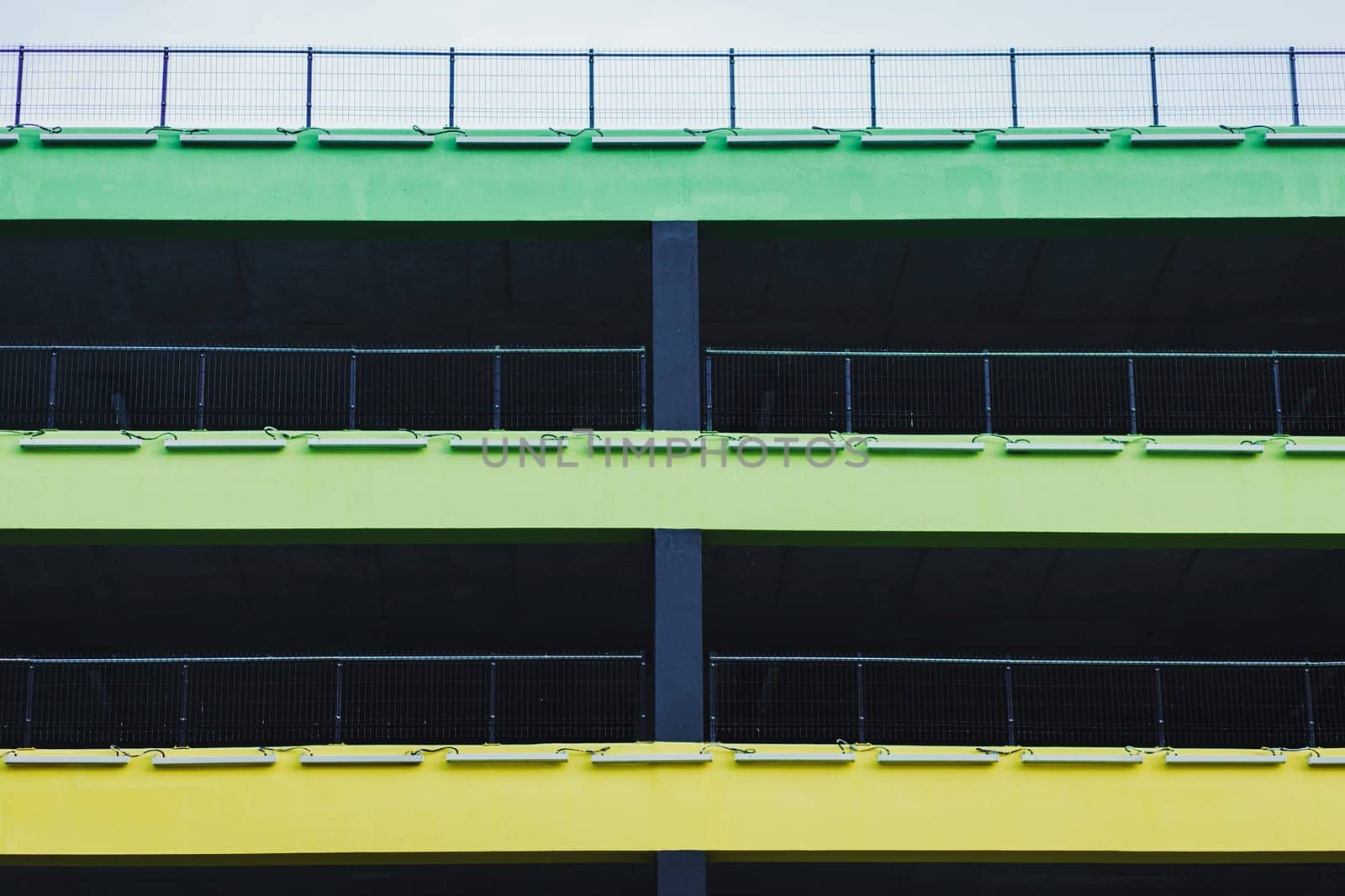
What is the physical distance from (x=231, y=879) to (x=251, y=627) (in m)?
3.96

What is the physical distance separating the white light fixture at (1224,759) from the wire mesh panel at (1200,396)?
753 centimetres

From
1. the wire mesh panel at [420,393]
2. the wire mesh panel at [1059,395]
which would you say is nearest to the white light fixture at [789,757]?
the wire mesh panel at [1059,395]

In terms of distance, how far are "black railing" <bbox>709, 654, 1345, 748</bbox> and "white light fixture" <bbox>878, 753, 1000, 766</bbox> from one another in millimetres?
5664

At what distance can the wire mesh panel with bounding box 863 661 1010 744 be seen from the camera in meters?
26.0

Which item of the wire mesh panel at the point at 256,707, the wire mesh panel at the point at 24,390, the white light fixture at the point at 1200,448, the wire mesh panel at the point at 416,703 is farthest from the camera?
the wire mesh panel at the point at 24,390

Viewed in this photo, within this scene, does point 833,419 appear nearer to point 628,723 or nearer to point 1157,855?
point 628,723

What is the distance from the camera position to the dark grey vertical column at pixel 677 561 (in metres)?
20.2

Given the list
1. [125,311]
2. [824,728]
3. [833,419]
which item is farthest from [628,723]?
[125,311]

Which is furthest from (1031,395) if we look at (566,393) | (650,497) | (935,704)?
(650,497)

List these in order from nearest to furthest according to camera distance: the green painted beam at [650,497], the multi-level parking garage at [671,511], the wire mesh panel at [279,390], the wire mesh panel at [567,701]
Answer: the multi-level parking garage at [671,511] → the green painted beam at [650,497] → the wire mesh panel at [567,701] → the wire mesh panel at [279,390]

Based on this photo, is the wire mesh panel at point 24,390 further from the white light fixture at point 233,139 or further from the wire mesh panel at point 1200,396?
the wire mesh panel at point 1200,396

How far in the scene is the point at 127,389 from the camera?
26547mm

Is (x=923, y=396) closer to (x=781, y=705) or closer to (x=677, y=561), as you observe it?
(x=781, y=705)

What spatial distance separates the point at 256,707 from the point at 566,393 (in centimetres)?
658
